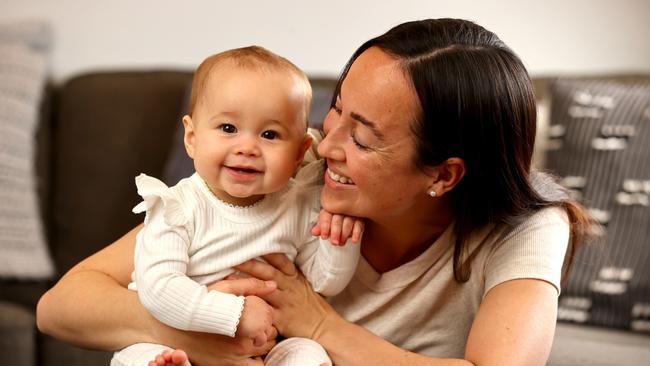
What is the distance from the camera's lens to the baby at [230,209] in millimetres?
1360

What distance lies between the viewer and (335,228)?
1.46 metres

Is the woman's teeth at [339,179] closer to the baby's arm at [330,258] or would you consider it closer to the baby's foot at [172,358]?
the baby's arm at [330,258]

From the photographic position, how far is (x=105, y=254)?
1.67 meters

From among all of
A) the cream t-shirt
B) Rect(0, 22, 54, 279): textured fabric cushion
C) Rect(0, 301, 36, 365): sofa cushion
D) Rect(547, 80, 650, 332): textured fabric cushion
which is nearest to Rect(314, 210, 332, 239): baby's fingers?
the cream t-shirt

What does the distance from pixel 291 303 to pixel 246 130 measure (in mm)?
316

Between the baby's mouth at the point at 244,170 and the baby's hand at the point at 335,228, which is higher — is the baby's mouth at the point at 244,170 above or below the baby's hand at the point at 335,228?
above

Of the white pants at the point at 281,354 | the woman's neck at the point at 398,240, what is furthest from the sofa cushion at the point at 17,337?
the woman's neck at the point at 398,240

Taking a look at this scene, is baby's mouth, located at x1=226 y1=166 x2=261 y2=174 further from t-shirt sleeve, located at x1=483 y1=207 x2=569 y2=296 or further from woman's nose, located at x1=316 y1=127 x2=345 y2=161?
t-shirt sleeve, located at x1=483 y1=207 x2=569 y2=296

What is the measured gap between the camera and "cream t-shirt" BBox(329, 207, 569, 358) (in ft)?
5.24

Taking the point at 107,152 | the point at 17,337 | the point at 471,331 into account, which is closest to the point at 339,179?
the point at 471,331

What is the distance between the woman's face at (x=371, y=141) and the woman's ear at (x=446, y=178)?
0.11ft

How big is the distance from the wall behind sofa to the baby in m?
1.73

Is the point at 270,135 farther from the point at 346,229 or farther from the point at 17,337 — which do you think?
the point at 17,337

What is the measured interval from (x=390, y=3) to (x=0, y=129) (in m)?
1.34
